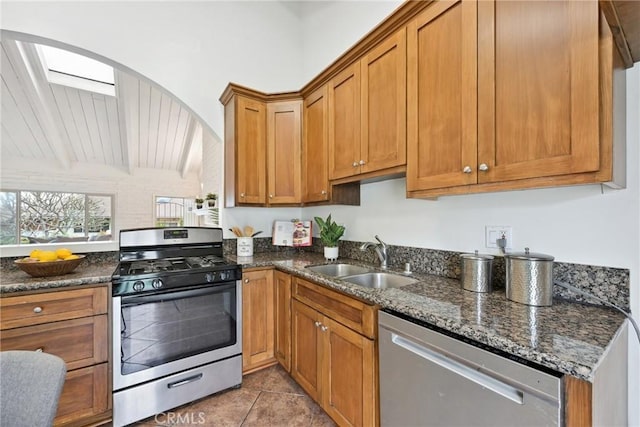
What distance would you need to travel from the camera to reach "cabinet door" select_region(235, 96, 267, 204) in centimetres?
231

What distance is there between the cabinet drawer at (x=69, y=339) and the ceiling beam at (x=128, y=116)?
3.25m

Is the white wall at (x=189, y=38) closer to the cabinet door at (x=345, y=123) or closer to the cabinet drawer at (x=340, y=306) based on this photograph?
the cabinet door at (x=345, y=123)

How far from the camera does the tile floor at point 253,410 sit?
161 centimetres

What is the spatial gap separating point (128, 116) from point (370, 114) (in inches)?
167

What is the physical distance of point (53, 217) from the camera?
15.3 feet

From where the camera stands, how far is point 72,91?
367cm

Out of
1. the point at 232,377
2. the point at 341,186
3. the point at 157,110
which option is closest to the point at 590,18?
the point at 341,186

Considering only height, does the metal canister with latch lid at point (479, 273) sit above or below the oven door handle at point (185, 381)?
above

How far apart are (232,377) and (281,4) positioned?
370 centimetres

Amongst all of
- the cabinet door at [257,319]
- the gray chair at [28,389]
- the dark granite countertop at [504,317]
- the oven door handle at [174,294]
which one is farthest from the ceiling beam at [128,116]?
the gray chair at [28,389]

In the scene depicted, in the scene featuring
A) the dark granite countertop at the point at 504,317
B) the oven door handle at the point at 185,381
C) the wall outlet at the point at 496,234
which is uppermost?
the wall outlet at the point at 496,234

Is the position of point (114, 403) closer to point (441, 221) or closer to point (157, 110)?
point (441, 221)

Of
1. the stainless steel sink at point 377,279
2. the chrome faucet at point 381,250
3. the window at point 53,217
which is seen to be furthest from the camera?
the window at point 53,217

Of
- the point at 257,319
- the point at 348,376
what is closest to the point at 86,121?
the point at 257,319
